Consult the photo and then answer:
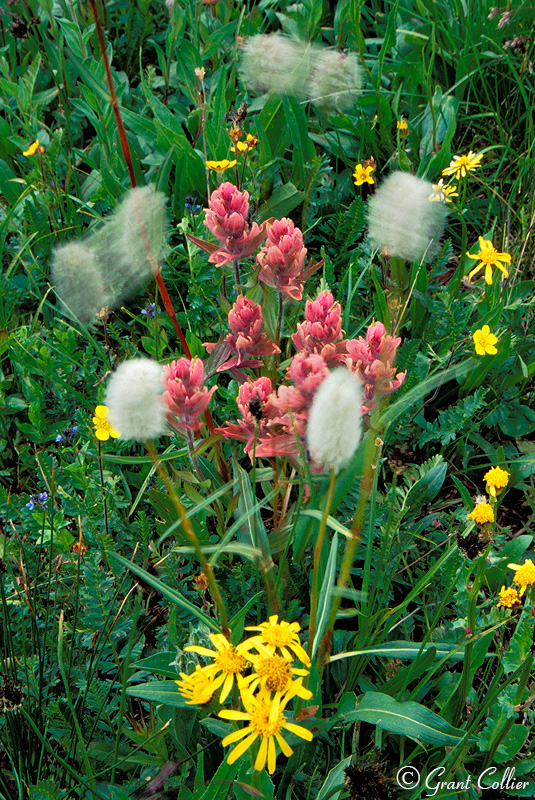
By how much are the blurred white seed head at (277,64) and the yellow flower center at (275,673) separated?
199cm

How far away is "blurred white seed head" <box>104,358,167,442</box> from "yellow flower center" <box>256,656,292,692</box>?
0.39m

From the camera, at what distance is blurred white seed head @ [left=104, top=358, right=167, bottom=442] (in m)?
1.00

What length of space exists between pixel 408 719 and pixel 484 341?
→ 0.97 m

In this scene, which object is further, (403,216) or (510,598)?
(403,216)

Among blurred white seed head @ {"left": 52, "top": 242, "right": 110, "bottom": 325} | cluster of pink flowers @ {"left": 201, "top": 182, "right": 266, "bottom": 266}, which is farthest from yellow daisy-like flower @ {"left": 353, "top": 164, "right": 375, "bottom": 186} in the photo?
blurred white seed head @ {"left": 52, "top": 242, "right": 110, "bottom": 325}

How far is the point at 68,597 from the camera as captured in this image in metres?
1.62

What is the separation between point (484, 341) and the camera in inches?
68.7

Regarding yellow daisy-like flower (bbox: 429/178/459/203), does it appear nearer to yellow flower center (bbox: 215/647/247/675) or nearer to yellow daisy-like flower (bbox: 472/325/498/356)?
yellow daisy-like flower (bbox: 472/325/498/356)

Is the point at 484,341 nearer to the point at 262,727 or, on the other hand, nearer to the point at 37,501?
the point at 262,727

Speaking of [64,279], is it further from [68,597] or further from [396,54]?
[396,54]

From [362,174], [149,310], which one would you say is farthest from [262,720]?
[362,174]

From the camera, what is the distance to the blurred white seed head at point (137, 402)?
1004mm

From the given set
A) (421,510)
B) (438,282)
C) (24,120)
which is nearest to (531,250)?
(438,282)

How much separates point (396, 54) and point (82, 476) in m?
2.25
